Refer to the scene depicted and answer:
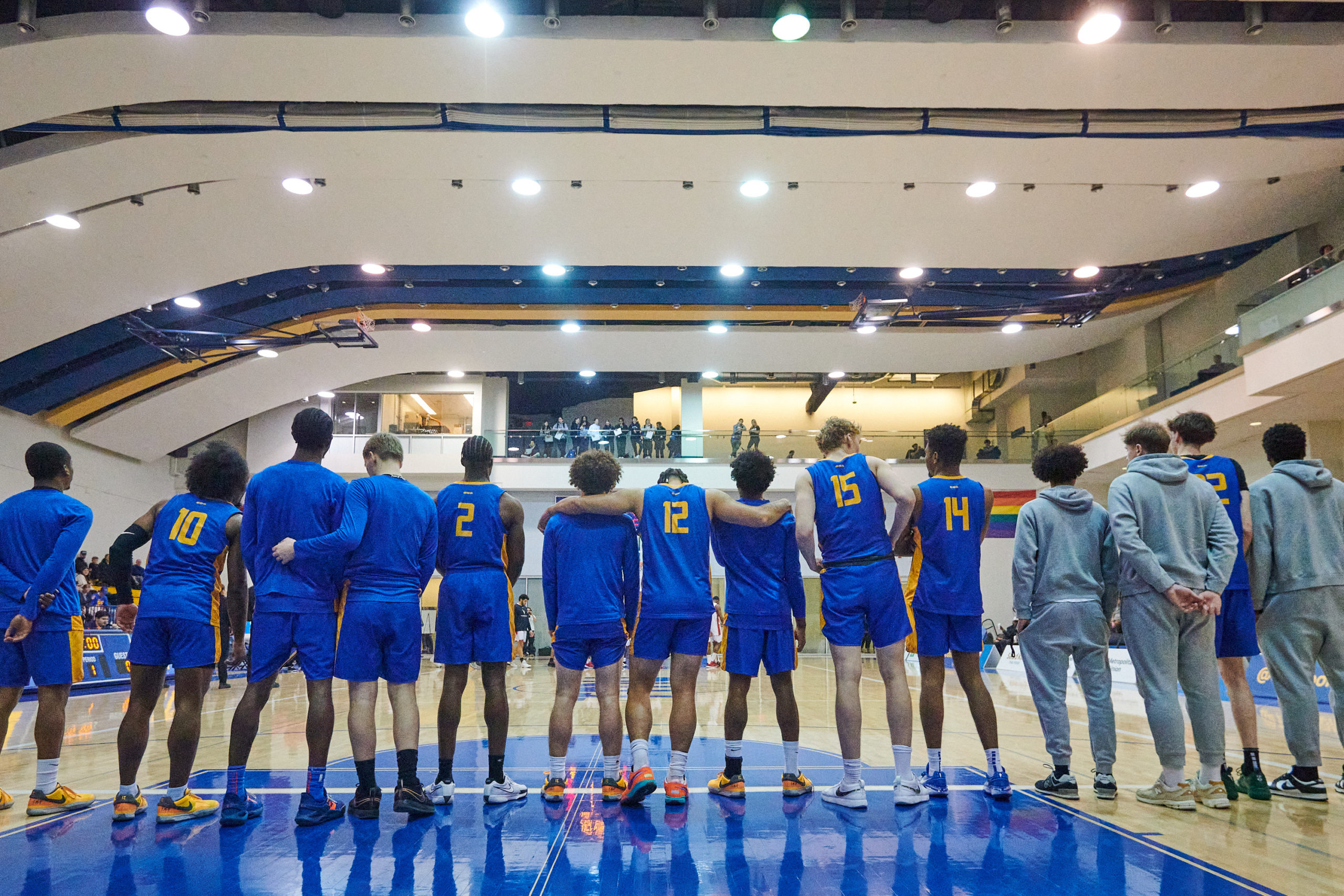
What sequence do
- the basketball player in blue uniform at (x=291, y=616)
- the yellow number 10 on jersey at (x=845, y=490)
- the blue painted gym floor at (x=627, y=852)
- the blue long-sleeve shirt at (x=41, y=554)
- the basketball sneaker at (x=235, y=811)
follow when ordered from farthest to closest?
the yellow number 10 on jersey at (x=845, y=490) → the blue long-sleeve shirt at (x=41, y=554) → the basketball player in blue uniform at (x=291, y=616) → the basketball sneaker at (x=235, y=811) → the blue painted gym floor at (x=627, y=852)

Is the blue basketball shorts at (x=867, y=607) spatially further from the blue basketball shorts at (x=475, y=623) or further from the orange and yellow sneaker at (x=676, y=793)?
the blue basketball shorts at (x=475, y=623)

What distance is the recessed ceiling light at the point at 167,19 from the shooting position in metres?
6.54

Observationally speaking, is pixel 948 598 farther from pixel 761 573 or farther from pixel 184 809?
pixel 184 809

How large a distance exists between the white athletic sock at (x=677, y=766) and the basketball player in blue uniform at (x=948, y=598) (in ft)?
4.18

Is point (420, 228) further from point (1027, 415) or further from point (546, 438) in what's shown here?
point (1027, 415)

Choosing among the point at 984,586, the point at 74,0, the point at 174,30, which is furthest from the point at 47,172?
the point at 984,586

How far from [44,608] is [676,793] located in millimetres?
3428

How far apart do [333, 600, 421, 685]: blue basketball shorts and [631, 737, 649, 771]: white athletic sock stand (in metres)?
1.16

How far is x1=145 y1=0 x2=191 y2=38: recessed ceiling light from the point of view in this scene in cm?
654

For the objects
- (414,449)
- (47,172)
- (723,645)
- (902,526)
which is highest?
(47,172)

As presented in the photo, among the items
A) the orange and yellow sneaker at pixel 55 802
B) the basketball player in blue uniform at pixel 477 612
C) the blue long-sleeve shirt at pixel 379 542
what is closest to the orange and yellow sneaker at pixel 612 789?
the basketball player in blue uniform at pixel 477 612

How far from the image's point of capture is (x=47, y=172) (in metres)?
9.18

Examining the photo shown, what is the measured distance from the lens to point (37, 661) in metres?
4.16

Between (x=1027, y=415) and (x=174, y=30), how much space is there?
24.9 m
